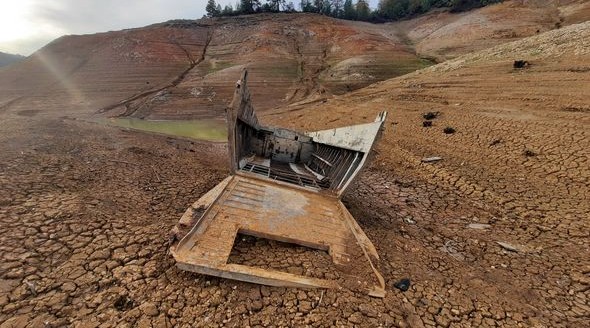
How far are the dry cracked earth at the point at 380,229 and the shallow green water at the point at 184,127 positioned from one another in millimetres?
5609

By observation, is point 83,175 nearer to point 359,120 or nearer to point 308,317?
point 308,317

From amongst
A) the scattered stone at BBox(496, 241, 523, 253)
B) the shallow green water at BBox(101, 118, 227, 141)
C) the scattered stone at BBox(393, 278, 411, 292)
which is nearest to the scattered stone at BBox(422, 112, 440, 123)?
the scattered stone at BBox(496, 241, 523, 253)

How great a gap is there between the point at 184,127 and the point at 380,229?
1811 centimetres

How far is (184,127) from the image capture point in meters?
20.7

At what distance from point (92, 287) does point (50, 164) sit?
241 inches

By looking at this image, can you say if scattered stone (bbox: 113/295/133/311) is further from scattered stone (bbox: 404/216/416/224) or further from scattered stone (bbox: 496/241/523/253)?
scattered stone (bbox: 496/241/523/253)

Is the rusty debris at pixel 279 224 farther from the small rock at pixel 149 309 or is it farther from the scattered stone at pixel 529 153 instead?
the scattered stone at pixel 529 153

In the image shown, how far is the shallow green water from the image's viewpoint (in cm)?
1843

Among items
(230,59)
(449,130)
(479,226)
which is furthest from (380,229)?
(230,59)

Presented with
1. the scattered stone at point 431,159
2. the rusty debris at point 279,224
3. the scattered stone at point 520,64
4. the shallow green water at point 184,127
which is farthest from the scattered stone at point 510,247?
the shallow green water at point 184,127

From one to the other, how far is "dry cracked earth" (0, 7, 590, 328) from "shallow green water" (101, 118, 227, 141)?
561 centimetres

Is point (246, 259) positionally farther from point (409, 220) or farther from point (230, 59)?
point (230, 59)

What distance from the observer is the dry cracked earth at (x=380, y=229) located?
3.67 m

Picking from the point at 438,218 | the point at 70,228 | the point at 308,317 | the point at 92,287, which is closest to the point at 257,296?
the point at 308,317
